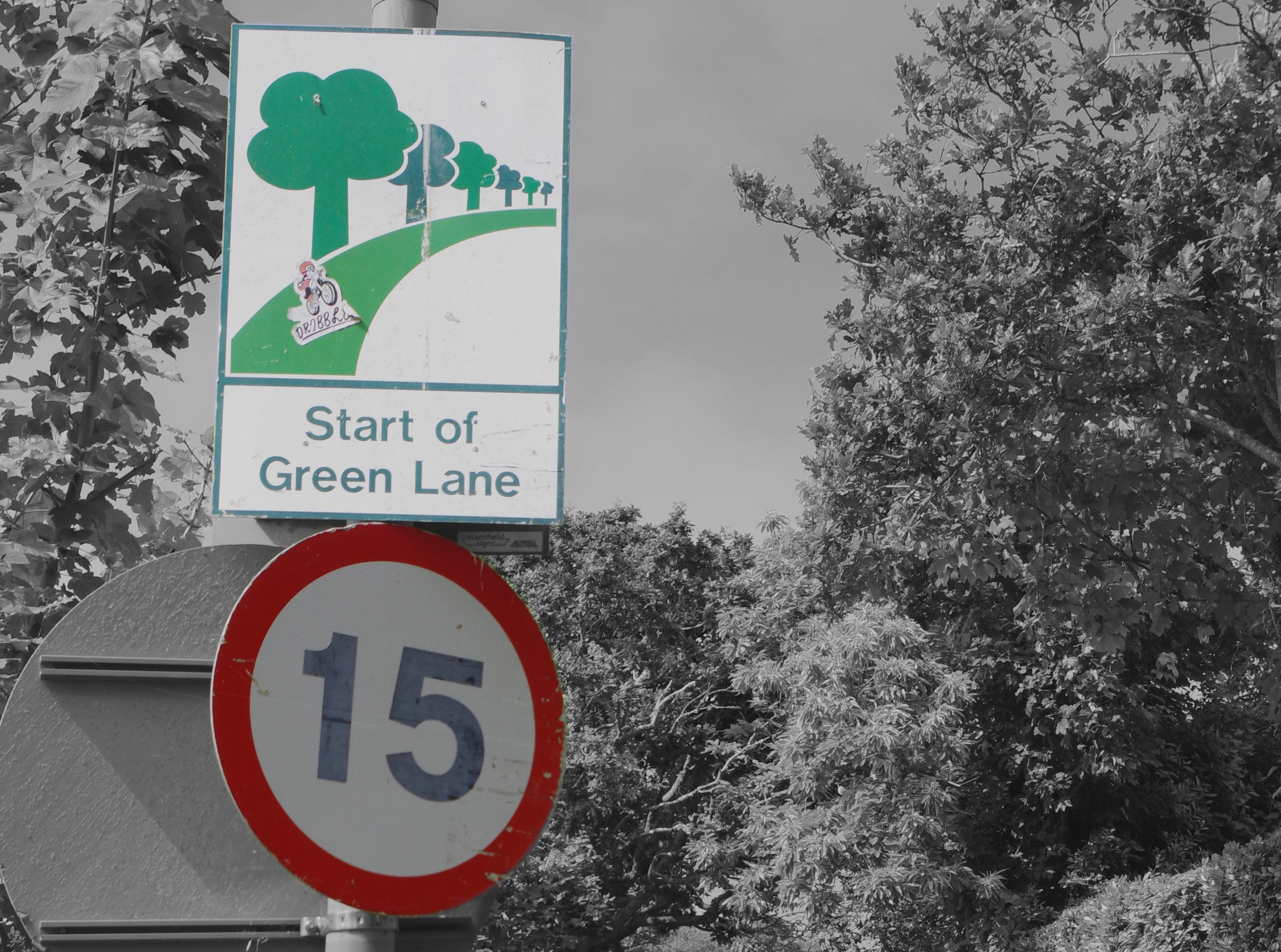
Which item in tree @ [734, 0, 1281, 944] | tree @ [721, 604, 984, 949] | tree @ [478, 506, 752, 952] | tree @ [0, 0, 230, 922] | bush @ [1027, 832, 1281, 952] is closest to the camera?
tree @ [0, 0, 230, 922]

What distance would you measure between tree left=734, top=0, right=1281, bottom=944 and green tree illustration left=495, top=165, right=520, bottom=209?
613cm

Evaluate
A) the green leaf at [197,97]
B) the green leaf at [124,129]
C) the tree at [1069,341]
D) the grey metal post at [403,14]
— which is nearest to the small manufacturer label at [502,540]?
the grey metal post at [403,14]

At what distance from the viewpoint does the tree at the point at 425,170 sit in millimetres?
1919

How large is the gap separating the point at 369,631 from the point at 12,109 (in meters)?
2.44

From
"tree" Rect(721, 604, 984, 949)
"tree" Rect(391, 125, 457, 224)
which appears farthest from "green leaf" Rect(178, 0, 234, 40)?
"tree" Rect(721, 604, 984, 949)

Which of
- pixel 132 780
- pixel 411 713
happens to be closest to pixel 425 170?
pixel 411 713

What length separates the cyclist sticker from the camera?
1.85 metres

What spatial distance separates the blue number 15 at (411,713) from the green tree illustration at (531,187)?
2.23 ft

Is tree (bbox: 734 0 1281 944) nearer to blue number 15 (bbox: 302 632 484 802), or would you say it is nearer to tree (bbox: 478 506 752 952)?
blue number 15 (bbox: 302 632 484 802)

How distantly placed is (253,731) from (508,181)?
868 millimetres

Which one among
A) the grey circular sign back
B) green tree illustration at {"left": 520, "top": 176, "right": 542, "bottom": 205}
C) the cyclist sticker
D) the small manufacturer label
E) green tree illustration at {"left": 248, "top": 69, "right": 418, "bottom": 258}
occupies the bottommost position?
the grey circular sign back

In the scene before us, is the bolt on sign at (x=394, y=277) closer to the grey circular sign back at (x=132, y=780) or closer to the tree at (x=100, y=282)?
the grey circular sign back at (x=132, y=780)

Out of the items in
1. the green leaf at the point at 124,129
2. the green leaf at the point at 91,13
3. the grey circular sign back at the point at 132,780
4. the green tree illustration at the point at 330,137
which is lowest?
the grey circular sign back at the point at 132,780

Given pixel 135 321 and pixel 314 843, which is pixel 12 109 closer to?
pixel 135 321
